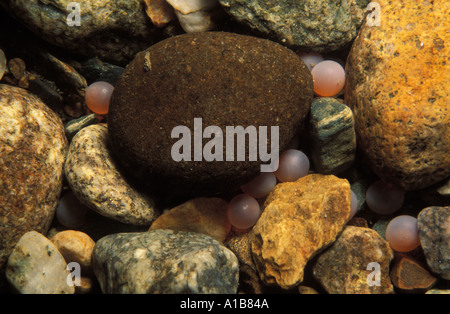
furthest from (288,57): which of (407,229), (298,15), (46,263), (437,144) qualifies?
(46,263)

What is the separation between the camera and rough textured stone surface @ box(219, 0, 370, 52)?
9.24 feet

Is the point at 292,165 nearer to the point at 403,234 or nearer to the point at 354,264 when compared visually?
the point at 354,264

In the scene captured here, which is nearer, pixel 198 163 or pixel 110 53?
pixel 198 163

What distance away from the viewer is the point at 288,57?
2.66m

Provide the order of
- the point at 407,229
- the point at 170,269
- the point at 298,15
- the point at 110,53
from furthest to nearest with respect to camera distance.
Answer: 1. the point at 110,53
2. the point at 298,15
3. the point at 407,229
4. the point at 170,269

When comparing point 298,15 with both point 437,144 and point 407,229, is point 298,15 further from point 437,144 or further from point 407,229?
point 407,229

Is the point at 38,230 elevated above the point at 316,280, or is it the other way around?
the point at 38,230

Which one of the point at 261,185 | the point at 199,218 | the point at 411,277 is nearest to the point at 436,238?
the point at 411,277

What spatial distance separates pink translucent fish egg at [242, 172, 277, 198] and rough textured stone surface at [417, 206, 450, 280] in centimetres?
111

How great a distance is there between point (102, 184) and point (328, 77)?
1.97 m

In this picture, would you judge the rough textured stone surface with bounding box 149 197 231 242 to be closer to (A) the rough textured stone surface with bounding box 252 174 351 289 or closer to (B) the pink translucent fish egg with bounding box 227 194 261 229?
(B) the pink translucent fish egg with bounding box 227 194 261 229

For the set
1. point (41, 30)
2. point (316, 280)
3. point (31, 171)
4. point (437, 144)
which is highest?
point (41, 30)

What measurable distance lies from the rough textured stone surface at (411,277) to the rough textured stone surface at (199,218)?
129 cm

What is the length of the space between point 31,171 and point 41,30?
3.87ft
